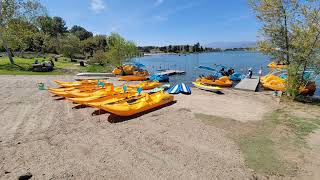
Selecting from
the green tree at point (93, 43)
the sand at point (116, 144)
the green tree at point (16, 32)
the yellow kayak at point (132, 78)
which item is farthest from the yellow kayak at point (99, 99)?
the green tree at point (93, 43)

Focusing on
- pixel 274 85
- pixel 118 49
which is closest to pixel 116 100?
pixel 274 85

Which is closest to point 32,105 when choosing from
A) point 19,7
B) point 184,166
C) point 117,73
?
point 184,166

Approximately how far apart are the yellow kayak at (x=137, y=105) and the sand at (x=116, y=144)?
542 millimetres

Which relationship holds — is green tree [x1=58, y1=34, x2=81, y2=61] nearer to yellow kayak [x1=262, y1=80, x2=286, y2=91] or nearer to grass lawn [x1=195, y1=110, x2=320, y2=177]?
yellow kayak [x1=262, y1=80, x2=286, y2=91]

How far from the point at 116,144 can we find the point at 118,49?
38.1 metres

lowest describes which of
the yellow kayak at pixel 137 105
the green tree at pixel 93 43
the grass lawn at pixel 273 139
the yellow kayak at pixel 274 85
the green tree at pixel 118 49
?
the grass lawn at pixel 273 139

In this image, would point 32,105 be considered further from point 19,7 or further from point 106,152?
point 19,7

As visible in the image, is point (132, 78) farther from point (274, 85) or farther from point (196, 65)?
point (196, 65)

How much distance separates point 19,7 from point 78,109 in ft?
111

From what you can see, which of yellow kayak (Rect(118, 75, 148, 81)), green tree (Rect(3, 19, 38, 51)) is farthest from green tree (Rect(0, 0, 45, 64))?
yellow kayak (Rect(118, 75, 148, 81))

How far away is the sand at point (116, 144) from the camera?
8.34 m

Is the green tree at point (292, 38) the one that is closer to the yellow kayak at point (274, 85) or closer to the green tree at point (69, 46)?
the yellow kayak at point (274, 85)

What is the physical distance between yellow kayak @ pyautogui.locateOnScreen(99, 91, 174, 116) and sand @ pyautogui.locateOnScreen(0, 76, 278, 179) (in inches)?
21.3

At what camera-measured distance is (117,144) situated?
34.3ft
